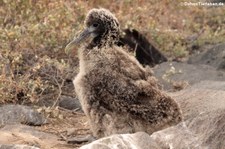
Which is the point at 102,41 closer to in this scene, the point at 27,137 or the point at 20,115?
the point at 27,137

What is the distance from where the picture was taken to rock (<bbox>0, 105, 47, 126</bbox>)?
727 cm

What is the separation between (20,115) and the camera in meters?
7.37

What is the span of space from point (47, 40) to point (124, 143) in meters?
4.53

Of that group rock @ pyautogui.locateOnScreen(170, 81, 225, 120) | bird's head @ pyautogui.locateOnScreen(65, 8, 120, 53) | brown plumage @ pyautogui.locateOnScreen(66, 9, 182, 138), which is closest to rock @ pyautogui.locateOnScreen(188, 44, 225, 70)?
rock @ pyautogui.locateOnScreen(170, 81, 225, 120)

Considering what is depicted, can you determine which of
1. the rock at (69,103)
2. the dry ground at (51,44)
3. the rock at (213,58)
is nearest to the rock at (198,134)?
the dry ground at (51,44)

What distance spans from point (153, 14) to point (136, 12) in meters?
1.73

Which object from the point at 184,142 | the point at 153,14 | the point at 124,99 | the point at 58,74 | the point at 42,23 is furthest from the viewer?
the point at 153,14

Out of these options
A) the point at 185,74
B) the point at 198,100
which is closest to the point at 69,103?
the point at 198,100

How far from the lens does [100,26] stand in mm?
6125

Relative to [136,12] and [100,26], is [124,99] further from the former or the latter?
[136,12]

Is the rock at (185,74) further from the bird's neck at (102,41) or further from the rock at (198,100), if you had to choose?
the bird's neck at (102,41)

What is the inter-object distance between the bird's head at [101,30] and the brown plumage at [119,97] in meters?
0.13

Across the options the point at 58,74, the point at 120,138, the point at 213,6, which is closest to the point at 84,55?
the point at 120,138

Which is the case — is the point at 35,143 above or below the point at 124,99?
below
